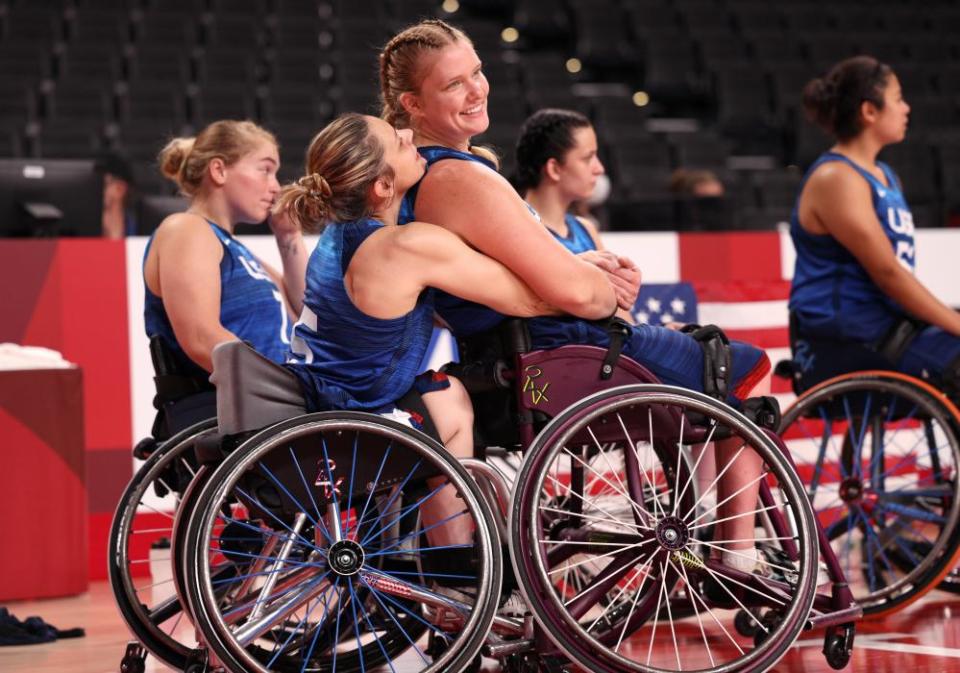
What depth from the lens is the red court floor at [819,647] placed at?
2.31 m

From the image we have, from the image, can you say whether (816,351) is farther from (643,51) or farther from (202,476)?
(643,51)

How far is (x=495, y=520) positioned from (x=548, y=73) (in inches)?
263

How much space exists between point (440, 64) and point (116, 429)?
1.90m

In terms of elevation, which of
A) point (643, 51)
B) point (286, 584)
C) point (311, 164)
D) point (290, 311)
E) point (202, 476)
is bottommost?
point (286, 584)

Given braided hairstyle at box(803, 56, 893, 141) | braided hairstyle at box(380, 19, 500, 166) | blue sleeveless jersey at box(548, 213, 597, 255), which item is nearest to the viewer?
braided hairstyle at box(380, 19, 500, 166)

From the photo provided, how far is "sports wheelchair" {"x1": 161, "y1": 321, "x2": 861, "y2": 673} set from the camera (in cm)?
193

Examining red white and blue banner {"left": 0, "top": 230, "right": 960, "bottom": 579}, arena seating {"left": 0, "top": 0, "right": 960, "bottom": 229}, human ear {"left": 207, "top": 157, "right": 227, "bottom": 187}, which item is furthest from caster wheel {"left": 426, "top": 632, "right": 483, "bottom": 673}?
arena seating {"left": 0, "top": 0, "right": 960, "bottom": 229}

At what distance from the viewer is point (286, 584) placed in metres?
2.06

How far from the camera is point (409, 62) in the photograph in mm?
2291

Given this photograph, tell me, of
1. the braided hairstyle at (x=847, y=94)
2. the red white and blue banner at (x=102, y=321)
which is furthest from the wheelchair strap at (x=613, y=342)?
the red white and blue banner at (x=102, y=321)

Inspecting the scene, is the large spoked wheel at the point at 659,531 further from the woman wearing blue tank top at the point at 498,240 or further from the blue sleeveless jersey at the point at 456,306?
Result: the blue sleeveless jersey at the point at 456,306

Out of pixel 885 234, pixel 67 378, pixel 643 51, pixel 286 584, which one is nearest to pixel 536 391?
pixel 286 584

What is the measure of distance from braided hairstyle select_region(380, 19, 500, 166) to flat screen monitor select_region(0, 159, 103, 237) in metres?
1.81

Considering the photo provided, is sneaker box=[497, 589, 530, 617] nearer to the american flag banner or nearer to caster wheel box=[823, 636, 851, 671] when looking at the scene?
caster wheel box=[823, 636, 851, 671]
